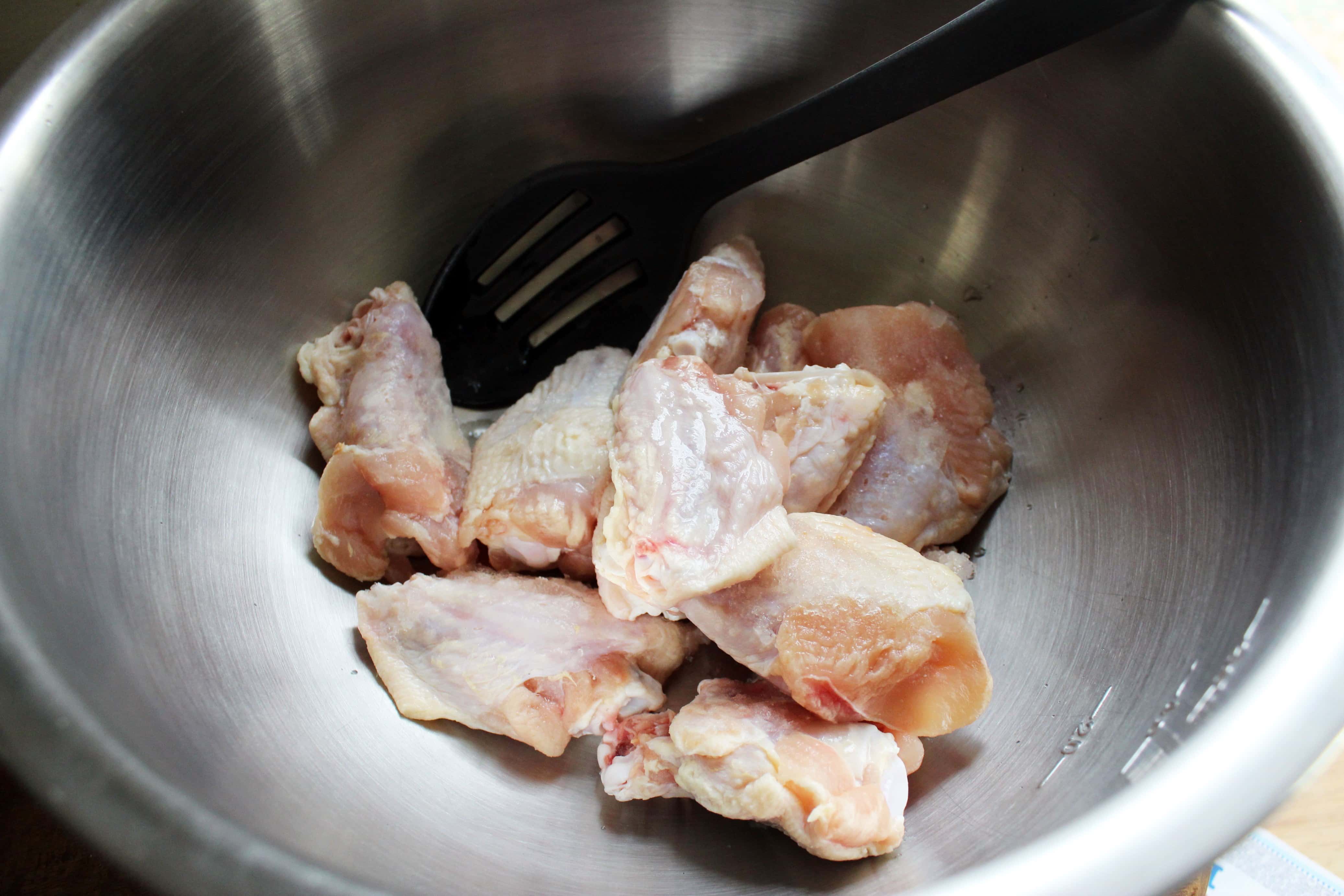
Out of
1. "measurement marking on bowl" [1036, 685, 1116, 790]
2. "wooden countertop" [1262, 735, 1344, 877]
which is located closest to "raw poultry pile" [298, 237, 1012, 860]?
"measurement marking on bowl" [1036, 685, 1116, 790]

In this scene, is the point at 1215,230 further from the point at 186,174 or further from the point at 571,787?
the point at 186,174

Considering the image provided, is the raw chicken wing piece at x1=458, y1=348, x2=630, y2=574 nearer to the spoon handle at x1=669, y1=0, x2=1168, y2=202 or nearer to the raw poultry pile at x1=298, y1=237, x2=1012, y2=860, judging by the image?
the raw poultry pile at x1=298, y1=237, x2=1012, y2=860

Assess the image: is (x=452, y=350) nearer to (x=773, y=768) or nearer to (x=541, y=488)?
(x=541, y=488)

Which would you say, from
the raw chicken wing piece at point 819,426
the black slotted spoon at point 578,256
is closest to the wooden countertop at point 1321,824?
the raw chicken wing piece at point 819,426

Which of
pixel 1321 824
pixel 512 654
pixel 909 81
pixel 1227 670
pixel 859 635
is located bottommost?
pixel 1321 824

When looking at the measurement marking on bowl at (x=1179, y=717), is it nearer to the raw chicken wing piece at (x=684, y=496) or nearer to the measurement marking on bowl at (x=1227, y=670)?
the measurement marking on bowl at (x=1227, y=670)

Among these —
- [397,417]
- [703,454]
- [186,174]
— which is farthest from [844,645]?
[186,174]

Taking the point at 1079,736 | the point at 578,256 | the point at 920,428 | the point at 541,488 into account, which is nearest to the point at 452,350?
the point at 578,256
